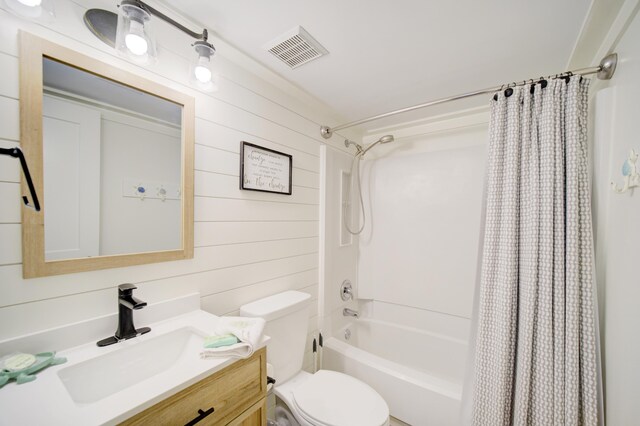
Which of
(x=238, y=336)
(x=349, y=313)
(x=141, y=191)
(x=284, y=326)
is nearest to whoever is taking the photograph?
(x=238, y=336)

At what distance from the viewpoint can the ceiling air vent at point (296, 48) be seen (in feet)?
3.97

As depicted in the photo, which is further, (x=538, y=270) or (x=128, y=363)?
(x=538, y=270)

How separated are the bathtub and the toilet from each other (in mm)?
330

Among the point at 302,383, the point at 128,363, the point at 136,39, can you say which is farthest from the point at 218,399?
the point at 136,39

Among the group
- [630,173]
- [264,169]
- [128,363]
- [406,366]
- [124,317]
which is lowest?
[406,366]

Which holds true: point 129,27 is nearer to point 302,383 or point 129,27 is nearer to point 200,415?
Result: point 200,415

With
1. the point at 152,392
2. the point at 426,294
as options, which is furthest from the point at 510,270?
the point at 152,392

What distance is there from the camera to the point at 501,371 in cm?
117

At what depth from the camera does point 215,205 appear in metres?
1.31

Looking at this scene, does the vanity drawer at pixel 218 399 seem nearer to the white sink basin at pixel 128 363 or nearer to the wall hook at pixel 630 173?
the white sink basin at pixel 128 363

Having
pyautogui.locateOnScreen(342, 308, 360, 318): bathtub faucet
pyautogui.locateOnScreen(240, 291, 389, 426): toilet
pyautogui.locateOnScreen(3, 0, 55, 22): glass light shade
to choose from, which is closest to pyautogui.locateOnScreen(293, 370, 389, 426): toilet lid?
pyautogui.locateOnScreen(240, 291, 389, 426): toilet

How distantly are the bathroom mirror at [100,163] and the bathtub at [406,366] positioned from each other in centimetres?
142

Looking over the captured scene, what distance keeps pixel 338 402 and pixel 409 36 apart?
194 cm

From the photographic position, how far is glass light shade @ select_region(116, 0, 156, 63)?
33.1 inches
